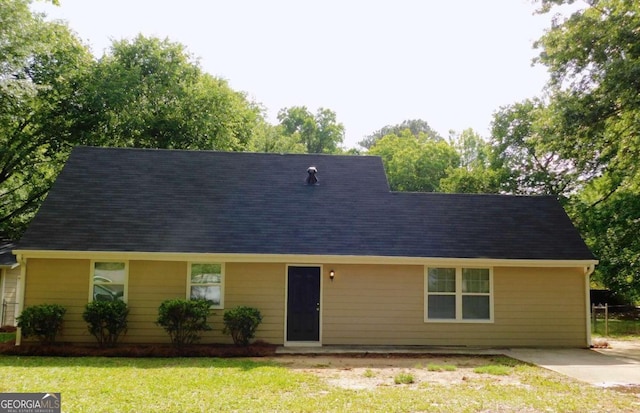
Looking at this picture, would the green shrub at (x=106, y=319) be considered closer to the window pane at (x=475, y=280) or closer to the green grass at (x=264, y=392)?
the green grass at (x=264, y=392)

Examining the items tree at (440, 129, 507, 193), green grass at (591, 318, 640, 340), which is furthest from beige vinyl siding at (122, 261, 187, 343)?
tree at (440, 129, 507, 193)

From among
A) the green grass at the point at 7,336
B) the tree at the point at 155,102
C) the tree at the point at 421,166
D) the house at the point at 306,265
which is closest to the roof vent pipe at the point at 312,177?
the house at the point at 306,265

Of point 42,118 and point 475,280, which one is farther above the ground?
point 42,118

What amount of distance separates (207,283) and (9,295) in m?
10.6

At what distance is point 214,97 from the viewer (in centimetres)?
2855

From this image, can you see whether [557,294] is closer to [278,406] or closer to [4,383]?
[278,406]

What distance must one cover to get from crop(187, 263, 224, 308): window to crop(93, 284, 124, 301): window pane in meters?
1.69

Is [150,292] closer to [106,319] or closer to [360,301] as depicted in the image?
[106,319]

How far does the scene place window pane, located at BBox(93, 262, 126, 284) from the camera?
1337 centimetres

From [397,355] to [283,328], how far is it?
294 centimetres

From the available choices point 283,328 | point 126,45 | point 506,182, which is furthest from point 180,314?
point 506,182

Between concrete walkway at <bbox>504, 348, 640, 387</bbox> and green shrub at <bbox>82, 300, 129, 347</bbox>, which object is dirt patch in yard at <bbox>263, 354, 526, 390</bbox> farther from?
green shrub at <bbox>82, 300, 129, 347</bbox>

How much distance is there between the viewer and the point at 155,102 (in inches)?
1084

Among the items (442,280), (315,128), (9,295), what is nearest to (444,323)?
(442,280)
